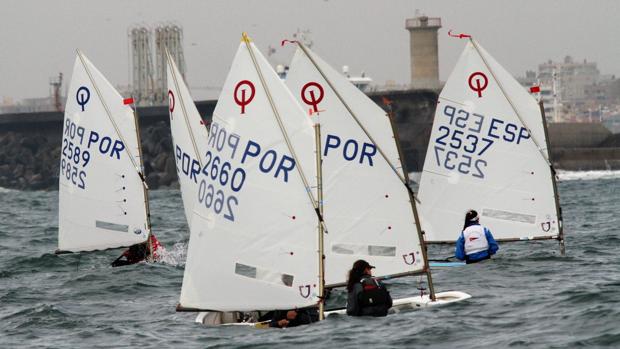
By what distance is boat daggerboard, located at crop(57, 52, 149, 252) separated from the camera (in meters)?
31.0

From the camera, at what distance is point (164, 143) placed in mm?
105438

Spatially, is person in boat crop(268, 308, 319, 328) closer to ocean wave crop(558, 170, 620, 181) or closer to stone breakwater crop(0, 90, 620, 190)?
ocean wave crop(558, 170, 620, 181)

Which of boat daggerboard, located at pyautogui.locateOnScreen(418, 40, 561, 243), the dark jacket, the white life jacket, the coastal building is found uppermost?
the coastal building

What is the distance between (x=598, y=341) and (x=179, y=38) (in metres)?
117

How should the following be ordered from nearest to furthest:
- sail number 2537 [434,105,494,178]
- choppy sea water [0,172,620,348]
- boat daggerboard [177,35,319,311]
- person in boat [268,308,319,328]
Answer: choppy sea water [0,172,620,348], boat daggerboard [177,35,319,311], person in boat [268,308,319,328], sail number 2537 [434,105,494,178]

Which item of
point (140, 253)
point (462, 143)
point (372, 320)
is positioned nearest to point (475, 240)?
point (462, 143)

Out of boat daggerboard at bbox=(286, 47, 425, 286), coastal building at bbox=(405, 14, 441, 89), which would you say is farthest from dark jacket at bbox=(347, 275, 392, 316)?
coastal building at bbox=(405, 14, 441, 89)

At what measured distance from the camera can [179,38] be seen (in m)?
131

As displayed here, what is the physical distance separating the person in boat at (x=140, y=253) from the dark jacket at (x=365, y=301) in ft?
41.5

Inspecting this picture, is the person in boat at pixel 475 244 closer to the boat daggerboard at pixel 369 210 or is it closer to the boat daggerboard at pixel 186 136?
the boat daggerboard at pixel 369 210

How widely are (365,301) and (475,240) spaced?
697cm

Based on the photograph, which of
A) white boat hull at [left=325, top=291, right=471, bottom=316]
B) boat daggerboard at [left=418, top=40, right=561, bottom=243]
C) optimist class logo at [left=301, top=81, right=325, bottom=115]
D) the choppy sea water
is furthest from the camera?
boat daggerboard at [left=418, top=40, right=561, bottom=243]

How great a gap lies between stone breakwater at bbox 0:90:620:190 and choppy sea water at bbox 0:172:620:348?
226 feet

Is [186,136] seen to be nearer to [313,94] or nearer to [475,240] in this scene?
[475,240]
